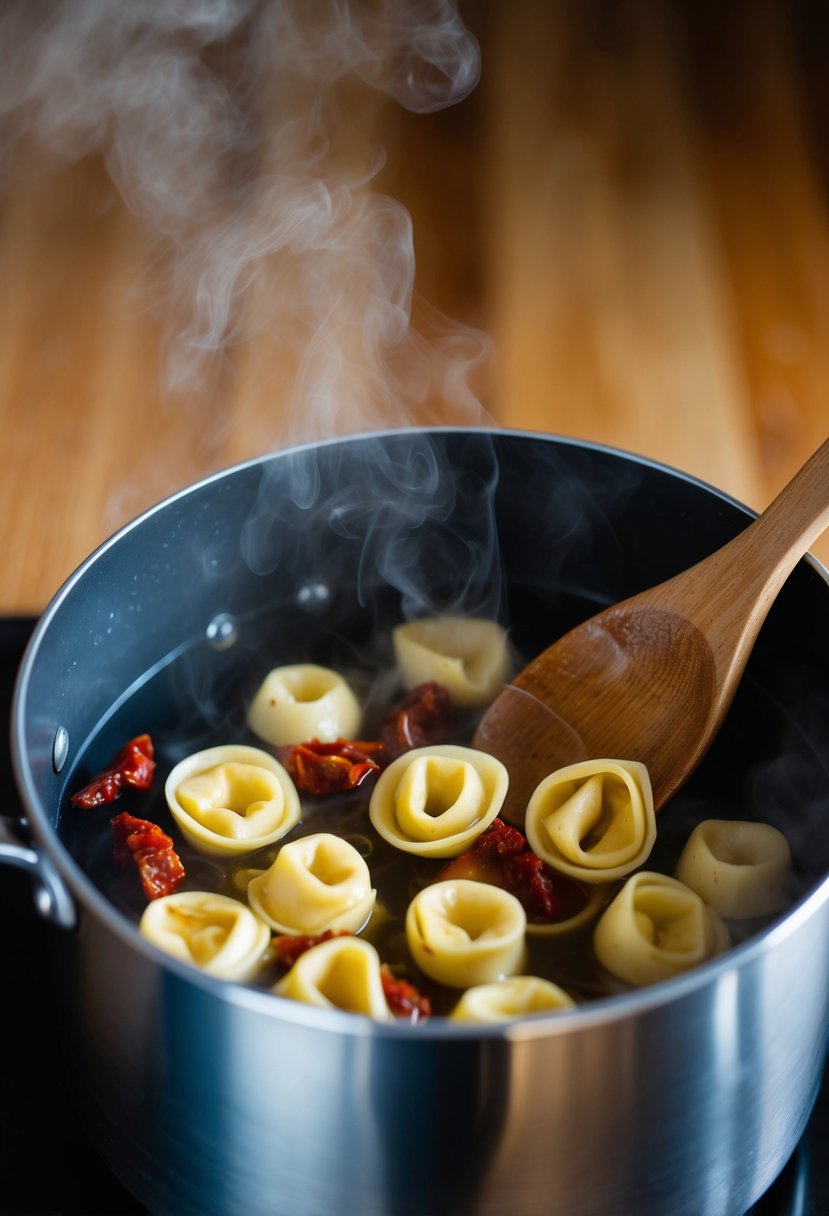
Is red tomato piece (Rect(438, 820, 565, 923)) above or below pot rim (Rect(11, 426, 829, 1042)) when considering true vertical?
below

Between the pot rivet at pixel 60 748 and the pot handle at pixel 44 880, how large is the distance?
37 centimetres

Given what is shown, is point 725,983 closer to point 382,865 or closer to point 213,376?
point 382,865

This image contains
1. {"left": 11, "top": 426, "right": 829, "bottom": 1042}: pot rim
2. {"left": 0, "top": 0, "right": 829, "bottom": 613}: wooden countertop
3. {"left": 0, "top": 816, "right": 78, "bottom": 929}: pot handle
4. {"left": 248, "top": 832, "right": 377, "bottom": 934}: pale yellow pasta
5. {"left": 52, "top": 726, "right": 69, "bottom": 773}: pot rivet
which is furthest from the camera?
{"left": 0, "top": 0, "right": 829, "bottom": 613}: wooden countertop

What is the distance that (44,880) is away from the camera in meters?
0.78

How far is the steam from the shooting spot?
189 cm

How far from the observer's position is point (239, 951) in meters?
0.99

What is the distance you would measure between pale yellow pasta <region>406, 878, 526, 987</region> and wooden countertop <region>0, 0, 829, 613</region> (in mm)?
751

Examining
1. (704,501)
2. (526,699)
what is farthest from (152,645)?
(704,501)

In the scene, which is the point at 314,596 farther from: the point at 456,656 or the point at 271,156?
the point at 271,156

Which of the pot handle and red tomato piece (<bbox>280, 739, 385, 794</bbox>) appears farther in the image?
red tomato piece (<bbox>280, 739, 385, 794</bbox>)

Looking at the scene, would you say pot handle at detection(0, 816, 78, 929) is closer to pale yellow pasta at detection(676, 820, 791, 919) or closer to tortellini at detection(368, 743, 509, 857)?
tortellini at detection(368, 743, 509, 857)

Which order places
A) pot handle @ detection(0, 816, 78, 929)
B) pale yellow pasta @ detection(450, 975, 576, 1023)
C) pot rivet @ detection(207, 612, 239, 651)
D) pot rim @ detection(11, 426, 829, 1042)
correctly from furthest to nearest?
1. pot rivet @ detection(207, 612, 239, 651)
2. pale yellow pasta @ detection(450, 975, 576, 1023)
3. pot handle @ detection(0, 816, 78, 929)
4. pot rim @ detection(11, 426, 829, 1042)

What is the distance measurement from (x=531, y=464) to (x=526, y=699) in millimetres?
262

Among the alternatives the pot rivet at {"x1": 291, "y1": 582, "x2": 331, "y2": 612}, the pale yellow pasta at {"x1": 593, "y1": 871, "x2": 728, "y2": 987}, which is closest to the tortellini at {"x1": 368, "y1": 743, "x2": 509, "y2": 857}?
the pale yellow pasta at {"x1": 593, "y1": 871, "x2": 728, "y2": 987}
